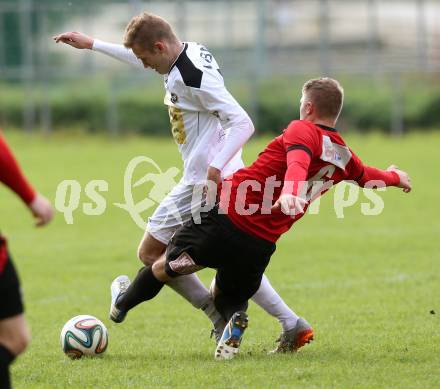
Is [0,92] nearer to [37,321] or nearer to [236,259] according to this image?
[37,321]

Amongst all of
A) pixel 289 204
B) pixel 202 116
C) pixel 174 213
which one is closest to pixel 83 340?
pixel 174 213

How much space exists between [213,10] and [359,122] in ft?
22.5

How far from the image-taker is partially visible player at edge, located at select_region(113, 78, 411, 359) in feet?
19.6

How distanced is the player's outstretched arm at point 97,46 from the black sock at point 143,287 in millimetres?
1459

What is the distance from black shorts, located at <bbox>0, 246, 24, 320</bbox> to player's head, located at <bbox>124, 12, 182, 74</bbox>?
90.4 inches

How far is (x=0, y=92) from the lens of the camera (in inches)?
1209

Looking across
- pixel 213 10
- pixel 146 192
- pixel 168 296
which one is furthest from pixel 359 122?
pixel 168 296

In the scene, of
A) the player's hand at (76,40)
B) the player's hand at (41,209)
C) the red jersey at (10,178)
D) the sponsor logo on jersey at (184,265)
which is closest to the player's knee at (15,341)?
the red jersey at (10,178)

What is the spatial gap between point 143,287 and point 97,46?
1.75 metres

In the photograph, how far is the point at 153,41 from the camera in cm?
627

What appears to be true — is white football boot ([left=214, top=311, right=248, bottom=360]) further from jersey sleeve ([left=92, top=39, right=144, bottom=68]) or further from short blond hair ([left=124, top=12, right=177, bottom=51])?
jersey sleeve ([left=92, top=39, right=144, bottom=68])

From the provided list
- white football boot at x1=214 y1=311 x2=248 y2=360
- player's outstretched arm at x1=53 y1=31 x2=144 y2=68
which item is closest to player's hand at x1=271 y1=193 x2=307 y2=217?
white football boot at x1=214 y1=311 x2=248 y2=360

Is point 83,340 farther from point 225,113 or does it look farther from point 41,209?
point 41,209

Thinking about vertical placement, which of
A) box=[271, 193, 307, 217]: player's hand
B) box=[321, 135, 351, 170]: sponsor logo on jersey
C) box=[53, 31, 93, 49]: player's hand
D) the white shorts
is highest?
box=[53, 31, 93, 49]: player's hand
